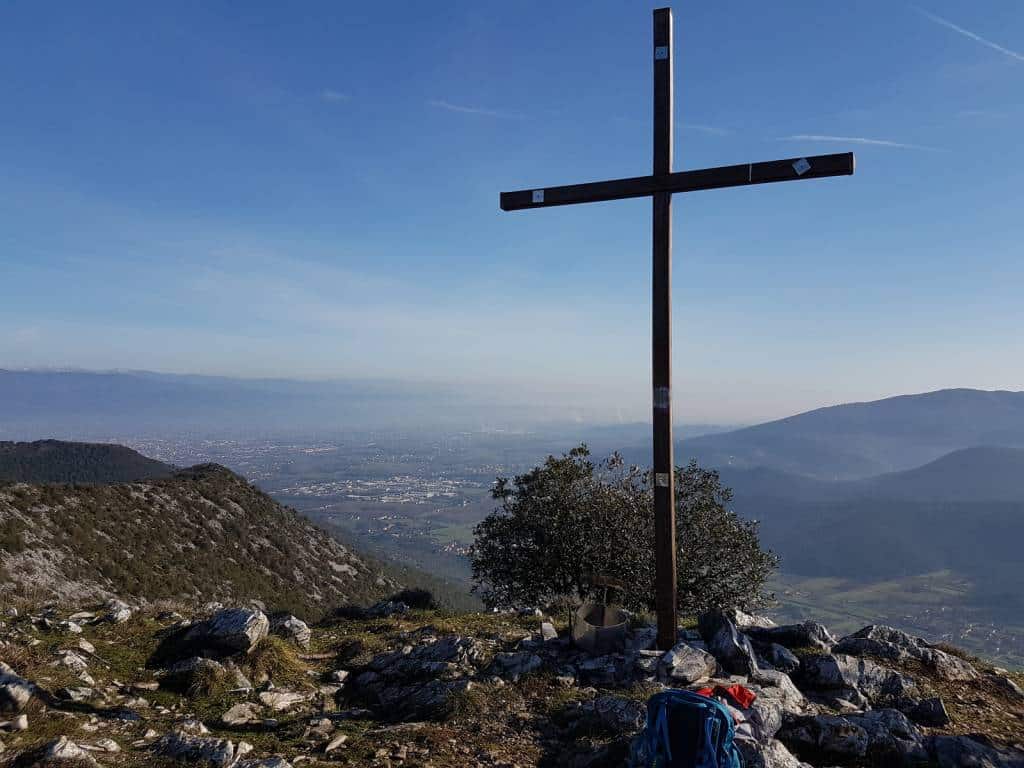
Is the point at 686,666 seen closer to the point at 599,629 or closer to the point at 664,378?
the point at 599,629

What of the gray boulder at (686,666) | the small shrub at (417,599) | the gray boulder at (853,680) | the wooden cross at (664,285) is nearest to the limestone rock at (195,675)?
the gray boulder at (686,666)

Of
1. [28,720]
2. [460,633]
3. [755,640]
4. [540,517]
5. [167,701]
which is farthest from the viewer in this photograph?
[540,517]

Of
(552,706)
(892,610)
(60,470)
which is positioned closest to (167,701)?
(552,706)

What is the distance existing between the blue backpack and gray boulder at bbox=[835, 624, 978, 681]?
22.6 ft

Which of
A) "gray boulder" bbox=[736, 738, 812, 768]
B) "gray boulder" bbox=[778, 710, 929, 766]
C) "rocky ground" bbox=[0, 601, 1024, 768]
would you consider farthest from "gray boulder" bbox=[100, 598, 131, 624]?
"gray boulder" bbox=[778, 710, 929, 766]

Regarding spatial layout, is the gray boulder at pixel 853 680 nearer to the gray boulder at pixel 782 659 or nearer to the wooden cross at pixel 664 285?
the gray boulder at pixel 782 659

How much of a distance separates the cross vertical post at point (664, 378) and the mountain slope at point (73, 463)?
86.3 meters

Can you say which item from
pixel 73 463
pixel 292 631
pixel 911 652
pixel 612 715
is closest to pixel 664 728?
pixel 612 715

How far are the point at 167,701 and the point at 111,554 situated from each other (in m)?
30.7

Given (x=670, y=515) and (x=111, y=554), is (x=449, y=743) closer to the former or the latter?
(x=670, y=515)

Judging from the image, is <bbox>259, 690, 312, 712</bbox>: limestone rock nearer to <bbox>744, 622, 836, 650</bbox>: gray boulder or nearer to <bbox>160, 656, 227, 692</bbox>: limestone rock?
<bbox>160, 656, 227, 692</bbox>: limestone rock

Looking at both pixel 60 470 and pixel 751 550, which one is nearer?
pixel 751 550

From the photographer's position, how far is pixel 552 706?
8.30 metres

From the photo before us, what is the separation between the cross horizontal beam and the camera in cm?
888
